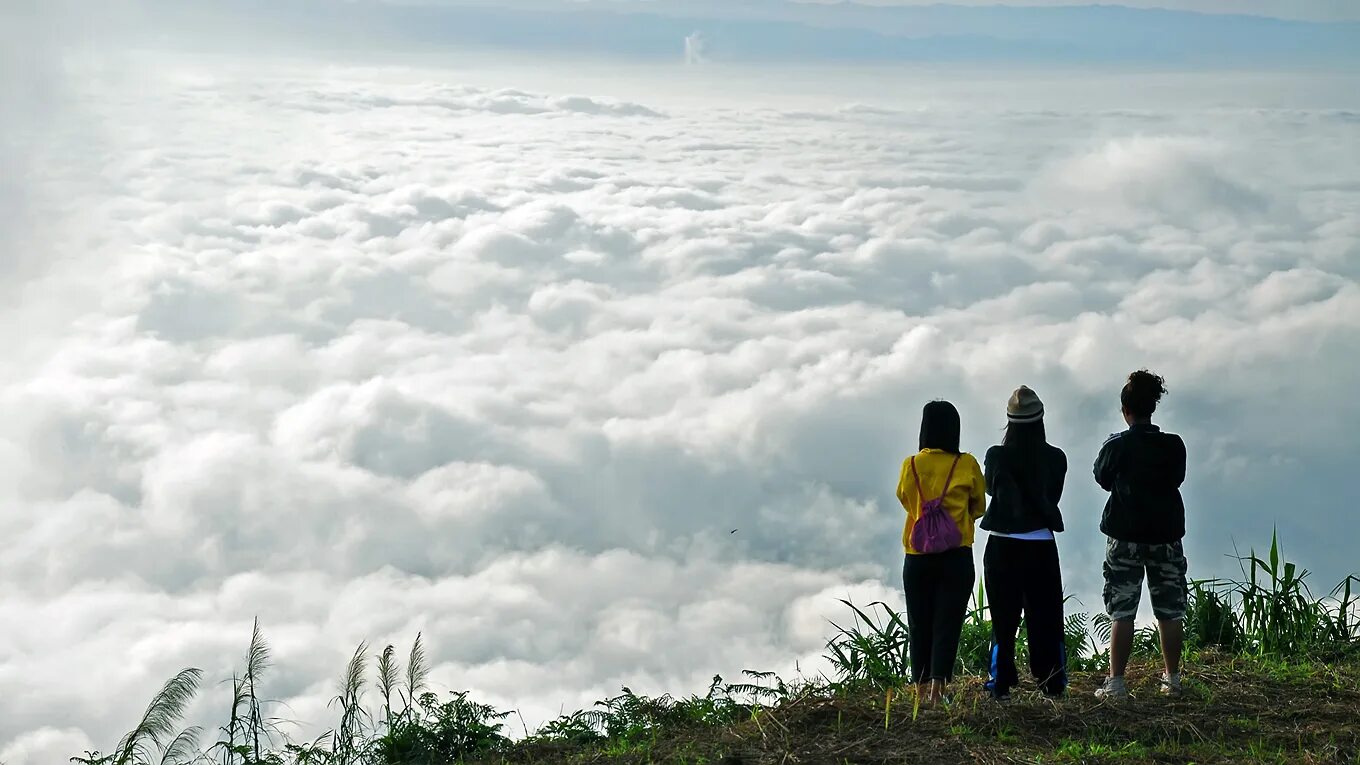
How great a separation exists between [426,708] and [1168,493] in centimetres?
439

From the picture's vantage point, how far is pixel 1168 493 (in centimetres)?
627

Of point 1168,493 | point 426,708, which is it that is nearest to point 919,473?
point 1168,493

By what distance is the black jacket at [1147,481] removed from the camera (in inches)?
245

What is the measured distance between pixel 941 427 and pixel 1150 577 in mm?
1454

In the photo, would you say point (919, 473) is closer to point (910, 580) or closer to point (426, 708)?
point (910, 580)

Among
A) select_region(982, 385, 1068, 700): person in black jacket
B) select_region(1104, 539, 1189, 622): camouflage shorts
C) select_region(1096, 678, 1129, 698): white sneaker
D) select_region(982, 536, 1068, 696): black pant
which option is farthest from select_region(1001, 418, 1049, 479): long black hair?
select_region(1096, 678, 1129, 698): white sneaker

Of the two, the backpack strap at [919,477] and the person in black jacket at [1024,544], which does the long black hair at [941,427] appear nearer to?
the backpack strap at [919,477]

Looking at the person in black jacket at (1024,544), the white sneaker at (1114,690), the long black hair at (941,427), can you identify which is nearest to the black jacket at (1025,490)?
the person in black jacket at (1024,544)

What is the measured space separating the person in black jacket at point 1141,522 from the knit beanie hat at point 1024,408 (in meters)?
0.47

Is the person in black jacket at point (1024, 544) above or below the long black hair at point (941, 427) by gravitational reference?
below

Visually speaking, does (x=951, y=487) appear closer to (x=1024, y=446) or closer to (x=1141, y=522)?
(x=1024, y=446)

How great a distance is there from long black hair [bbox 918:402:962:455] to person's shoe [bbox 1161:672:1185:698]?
1805mm

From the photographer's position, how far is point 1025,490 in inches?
243

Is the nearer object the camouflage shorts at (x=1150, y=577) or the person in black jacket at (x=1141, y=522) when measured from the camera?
the person in black jacket at (x=1141, y=522)
